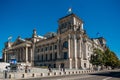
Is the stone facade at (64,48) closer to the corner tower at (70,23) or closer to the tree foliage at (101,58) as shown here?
the corner tower at (70,23)

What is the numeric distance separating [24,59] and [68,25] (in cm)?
3348

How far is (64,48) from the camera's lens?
258 ft

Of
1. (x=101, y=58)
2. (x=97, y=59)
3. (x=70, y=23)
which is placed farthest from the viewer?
(x=70, y=23)

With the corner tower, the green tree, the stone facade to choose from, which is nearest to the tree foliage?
the green tree

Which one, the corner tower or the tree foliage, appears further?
the corner tower

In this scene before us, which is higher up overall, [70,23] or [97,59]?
[70,23]

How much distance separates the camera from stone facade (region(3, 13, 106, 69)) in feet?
248

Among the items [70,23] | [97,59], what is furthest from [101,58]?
[70,23]

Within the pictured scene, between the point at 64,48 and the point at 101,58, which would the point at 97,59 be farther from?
the point at 64,48

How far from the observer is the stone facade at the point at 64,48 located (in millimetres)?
75494

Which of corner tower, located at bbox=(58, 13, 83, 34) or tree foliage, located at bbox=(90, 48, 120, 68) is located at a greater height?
corner tower, located at bbox=(58, 13, 83, 34)

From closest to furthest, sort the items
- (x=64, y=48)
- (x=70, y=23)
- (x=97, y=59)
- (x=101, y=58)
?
(x=97, y=59) < (x=64, y=48) < (x=101, y=58) < (x=70, y=23)

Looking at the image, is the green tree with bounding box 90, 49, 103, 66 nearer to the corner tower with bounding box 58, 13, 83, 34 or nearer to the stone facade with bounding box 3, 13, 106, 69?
the stone facade with bounding box 3, 13, 106, 69

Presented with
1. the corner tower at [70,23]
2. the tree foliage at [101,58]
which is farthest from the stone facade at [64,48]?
the tree foliage at [101,58]
